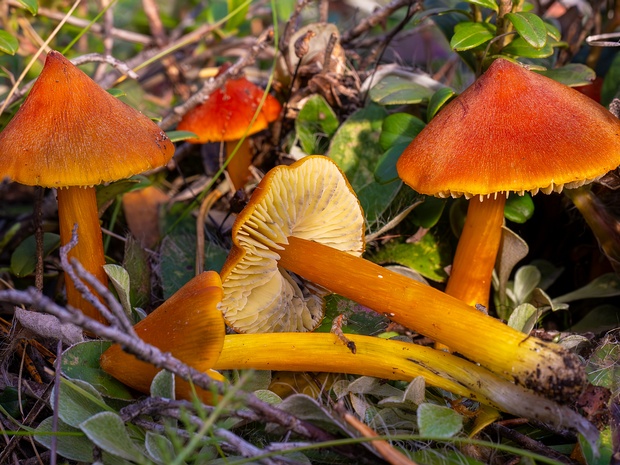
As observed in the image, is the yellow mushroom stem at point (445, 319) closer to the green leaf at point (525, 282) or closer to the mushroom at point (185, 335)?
the mushroom at point (185, 335)

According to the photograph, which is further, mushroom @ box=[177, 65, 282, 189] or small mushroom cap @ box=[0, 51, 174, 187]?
mushroom @ box=[177, 65, 282, 189]

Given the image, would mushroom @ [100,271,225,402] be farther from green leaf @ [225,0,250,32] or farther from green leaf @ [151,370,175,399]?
green leaf @ [225,0,250,32]

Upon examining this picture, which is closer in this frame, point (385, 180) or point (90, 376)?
point (90, 376)

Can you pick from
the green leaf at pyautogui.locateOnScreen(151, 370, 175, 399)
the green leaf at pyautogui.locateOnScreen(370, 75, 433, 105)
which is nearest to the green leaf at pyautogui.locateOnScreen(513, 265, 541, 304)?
the green leaf at pyautogui.locateOnScreen(370, 75, 433, 105)

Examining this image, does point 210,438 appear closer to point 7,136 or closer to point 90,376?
point 90,376

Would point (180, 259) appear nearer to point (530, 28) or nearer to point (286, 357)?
point (286, 357)

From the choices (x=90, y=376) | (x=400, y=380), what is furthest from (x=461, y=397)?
(x=90, y=376)
